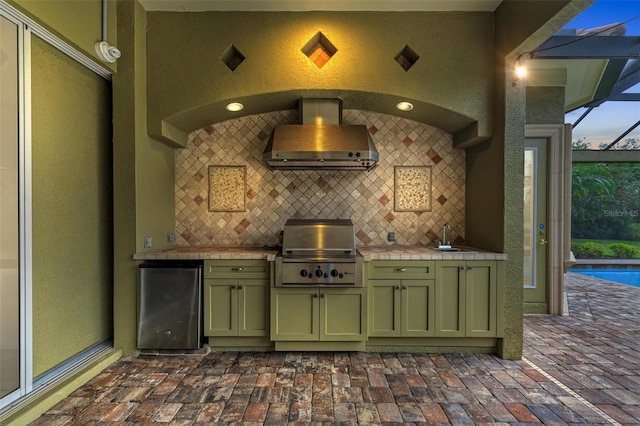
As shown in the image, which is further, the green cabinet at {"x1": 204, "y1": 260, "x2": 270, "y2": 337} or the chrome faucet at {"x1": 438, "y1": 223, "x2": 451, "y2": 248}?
the chrome faucet at {"x1": 438, "y1": 223, "x2": 451, "y2": 248}

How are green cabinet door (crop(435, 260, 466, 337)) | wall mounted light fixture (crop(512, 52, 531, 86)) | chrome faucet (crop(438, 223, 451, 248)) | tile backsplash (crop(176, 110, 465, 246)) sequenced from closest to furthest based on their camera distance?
1. wall mounted light fixture (crop(512, 52, 531, 86))
2. green cabinet door (crop(435, 260, 466, 337))
3. chrome faucet (crop(438, 223, 451, 248))
4. tile backsplash (crop(176, 110, 465, 246))

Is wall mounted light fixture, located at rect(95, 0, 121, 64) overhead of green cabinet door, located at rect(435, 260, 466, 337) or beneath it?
overhead

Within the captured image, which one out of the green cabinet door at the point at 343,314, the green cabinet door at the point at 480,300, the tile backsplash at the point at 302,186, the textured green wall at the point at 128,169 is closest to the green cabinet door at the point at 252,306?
the green cabinet door at the point at 343,314

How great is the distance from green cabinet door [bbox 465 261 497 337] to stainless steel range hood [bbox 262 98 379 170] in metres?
1.38

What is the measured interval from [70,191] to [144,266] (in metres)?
0.83

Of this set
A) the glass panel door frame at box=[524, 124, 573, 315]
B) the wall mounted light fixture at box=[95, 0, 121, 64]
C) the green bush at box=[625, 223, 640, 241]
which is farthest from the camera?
the green bush at box=[625, 223, 640, 241]

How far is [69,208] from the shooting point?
239cm

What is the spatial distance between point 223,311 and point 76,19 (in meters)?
2.57

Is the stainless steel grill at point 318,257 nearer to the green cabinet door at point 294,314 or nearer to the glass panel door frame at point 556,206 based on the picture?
the green cabinet door at point 294,314

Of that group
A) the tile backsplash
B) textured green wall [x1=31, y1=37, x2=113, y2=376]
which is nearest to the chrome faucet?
the tile backsplash

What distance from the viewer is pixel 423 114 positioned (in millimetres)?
3201

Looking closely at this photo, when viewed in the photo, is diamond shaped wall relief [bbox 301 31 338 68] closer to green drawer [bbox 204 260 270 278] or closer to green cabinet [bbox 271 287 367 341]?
green drawer [bbox 204 260 270 278]

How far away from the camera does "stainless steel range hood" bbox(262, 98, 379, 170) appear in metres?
2.88

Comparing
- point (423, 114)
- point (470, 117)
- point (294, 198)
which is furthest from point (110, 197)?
point (470, 117)
